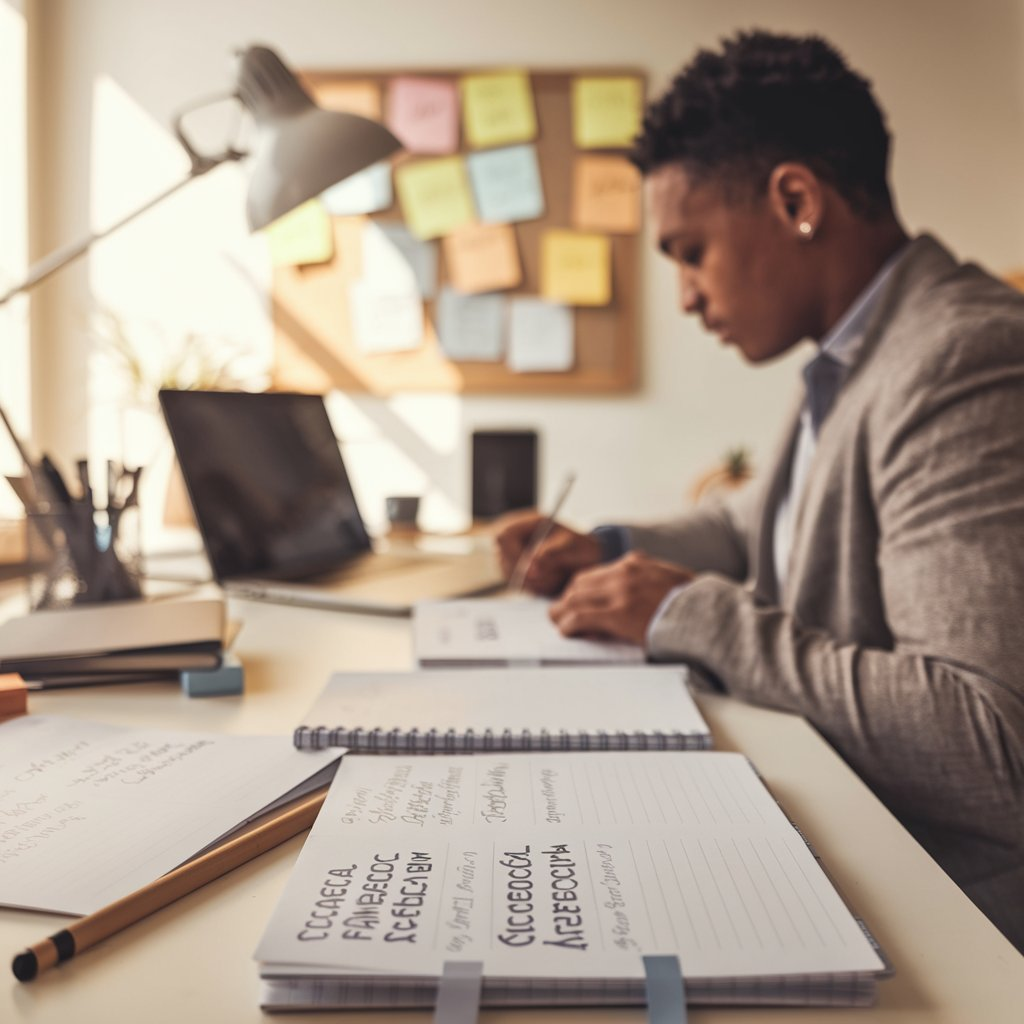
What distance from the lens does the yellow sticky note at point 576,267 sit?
264 cm

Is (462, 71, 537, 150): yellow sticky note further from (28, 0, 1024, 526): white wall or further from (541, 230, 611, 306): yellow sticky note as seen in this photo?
(541, 230, 611, 306): yellow sticky note

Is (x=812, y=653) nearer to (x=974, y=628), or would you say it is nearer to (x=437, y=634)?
(x=974, y=628)

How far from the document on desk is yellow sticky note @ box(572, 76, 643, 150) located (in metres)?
2.32

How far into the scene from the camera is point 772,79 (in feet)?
3.42

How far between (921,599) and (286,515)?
0.78 m

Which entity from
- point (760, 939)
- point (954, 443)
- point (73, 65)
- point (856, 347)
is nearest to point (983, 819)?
point (954, 443)

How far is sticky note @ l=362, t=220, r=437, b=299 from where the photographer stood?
2.65m

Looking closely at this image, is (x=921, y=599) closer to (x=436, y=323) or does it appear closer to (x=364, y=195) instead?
(x=436, y=323)

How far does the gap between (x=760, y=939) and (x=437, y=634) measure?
55cm

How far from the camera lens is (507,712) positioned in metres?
0.66

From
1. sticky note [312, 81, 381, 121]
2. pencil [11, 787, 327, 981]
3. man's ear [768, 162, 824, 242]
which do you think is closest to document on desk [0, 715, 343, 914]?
pencil [11, 787, 327, 981]

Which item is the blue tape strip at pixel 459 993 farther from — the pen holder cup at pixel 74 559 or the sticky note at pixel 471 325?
the sticky note at pixel 471 325

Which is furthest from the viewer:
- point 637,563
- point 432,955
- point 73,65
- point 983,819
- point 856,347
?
point 73,65

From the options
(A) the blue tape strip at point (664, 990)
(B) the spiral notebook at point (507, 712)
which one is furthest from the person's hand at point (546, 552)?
(A) the blue tape strip at point (664, 990)
